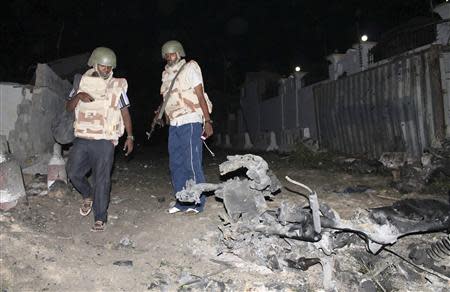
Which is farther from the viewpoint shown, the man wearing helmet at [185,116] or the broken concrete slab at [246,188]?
the man wearing helmet at [185,116]

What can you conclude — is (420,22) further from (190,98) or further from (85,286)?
(85,286)

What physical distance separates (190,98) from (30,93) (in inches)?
125

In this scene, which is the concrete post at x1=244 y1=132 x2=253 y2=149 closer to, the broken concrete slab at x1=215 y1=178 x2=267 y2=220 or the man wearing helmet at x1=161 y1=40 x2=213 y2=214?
the man wearing helmet at x1=161 y1=40 x2=213 y2=214

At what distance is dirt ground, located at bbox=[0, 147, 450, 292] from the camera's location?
275 centimetres

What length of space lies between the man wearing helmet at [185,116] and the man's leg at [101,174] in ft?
2.20

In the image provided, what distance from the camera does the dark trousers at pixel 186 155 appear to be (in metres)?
3.97

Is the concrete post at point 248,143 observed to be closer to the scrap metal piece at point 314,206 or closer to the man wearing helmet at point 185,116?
the man wearing helmet at point 185,116

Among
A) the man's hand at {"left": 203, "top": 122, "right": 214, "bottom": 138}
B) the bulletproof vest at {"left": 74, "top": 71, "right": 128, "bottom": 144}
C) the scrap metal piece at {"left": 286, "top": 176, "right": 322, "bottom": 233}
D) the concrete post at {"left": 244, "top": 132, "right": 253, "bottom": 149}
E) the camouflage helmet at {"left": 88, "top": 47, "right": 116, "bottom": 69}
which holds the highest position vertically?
the camouflage helmet at {"left": 88, "top": 47, "right": 116, "bottom": 69}

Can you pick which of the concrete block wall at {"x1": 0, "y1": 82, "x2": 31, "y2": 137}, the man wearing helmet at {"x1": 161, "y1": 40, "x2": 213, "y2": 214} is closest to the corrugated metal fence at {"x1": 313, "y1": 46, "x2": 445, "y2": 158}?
the man wearing helmet at {"x1": 161, "y1": 40, "x2": 213, "y2": 214}

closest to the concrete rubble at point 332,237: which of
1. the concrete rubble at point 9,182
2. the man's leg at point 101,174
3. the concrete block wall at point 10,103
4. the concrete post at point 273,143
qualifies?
the man's leg at point 101,174

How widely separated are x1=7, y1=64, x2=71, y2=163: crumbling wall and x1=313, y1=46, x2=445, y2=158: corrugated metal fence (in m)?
5.77

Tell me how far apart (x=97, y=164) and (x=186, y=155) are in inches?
33.0

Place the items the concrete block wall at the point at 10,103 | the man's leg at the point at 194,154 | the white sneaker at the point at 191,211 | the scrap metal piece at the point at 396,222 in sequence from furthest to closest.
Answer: the concrete block wall at the point at 10,103, the white sneaker at the point at 191,211, the man's leg at the point at 194,154, the scrap metal piece at the point at 396,222

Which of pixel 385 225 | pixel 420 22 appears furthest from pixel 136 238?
pixel 420 22
